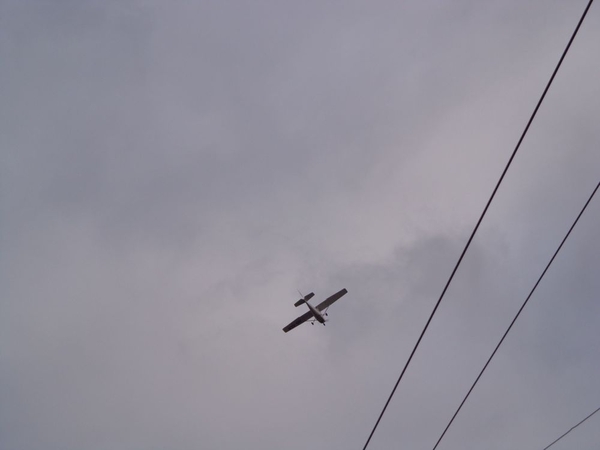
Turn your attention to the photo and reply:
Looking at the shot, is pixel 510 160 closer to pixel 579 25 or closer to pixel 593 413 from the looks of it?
pixel 579 25

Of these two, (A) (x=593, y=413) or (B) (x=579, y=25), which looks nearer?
(B) (x=579, y=25)

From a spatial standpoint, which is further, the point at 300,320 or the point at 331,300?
the point at 331,300

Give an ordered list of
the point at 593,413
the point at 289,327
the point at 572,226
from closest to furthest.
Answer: the point at 572,226, the point at 593,413, the point at 289,327

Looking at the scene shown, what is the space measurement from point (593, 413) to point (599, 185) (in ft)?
51.6

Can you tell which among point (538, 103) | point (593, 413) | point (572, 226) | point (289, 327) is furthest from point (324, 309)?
point (538, 103)

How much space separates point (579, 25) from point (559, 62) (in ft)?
3.14

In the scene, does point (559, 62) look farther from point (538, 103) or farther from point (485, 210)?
point (485, 210)

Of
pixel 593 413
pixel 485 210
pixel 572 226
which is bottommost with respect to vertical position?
pixel 593 413

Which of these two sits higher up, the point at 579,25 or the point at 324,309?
the point at 324,309

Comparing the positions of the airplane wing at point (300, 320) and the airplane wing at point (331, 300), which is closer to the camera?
the airplane wing at point (300, 320)

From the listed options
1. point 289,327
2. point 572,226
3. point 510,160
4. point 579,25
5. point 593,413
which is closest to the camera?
point 579,25

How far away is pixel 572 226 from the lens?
18.7 meters

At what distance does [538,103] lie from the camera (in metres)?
13.6

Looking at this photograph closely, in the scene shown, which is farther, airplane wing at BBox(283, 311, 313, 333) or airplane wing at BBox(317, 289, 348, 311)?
airplane wing at BBox(317, 289, 348, 311)
